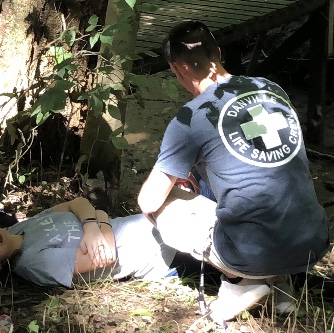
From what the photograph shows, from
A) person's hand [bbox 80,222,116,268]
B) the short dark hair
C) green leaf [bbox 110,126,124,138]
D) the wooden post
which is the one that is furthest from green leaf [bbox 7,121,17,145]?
the wooden post

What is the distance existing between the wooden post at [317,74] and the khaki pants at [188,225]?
140 inches

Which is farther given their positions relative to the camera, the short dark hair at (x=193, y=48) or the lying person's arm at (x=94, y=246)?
the lying person's arm at (x=94, y=246)

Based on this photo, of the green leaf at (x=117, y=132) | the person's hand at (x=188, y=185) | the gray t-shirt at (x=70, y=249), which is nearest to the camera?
the gray t-shirt at (x=70, y=249)

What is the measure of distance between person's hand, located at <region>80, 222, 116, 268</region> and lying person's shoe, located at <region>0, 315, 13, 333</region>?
50cm

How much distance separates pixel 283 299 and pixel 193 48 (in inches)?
46.4

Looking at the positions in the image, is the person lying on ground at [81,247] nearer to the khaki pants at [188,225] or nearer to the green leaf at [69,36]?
the khaki pants at [188,225]

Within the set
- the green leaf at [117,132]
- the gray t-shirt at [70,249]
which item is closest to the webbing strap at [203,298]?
the gray t-shirt at [70,249]

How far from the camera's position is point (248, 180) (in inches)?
100.0

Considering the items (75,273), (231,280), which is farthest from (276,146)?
(75,273)

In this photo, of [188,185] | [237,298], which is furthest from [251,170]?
[188,185]

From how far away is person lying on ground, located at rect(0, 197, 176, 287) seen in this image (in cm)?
290

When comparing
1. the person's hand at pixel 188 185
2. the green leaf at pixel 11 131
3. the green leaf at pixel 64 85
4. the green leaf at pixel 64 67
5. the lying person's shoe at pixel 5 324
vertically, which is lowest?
the lying person's shoe at pixel 5 324

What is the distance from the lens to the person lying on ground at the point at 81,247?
9.50 feet

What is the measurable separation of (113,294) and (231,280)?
0.55 m
